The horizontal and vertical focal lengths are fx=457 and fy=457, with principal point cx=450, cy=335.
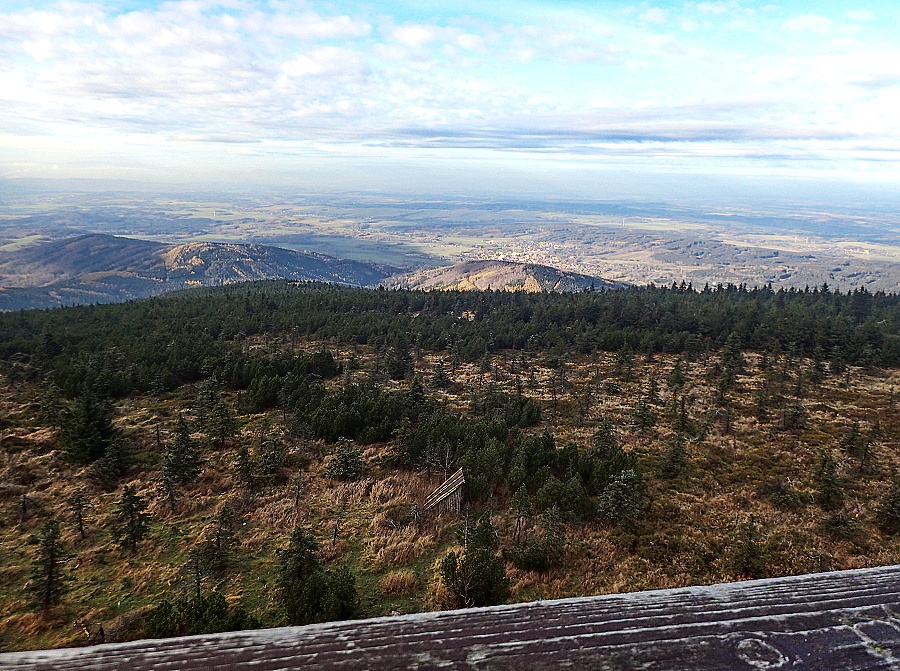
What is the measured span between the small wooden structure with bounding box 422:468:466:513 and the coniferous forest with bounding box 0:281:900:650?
1.83 feet

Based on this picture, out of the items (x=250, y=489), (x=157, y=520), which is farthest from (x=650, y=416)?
(x=157, y=520)

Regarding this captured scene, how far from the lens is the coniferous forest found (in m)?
18.5

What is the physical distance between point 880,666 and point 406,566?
18789 mm

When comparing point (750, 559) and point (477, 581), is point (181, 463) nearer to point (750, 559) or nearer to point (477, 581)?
point (477, 581)

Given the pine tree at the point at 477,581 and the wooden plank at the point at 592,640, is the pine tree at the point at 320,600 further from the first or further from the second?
the wooden plank at the point at 592,640

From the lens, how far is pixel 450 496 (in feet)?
86.1

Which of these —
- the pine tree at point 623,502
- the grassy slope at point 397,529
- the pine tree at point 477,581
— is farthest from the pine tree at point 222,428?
the pine tree at point 623,502

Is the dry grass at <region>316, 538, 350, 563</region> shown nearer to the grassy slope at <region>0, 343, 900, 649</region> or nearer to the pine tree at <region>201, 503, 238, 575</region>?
the grassy slope at <region>0, 343, 900, 649</region>

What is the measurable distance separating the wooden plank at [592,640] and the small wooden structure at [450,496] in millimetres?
20983

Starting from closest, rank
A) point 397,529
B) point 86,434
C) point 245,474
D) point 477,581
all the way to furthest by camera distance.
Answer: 1. point 477,581
2. point 397,529
3. point 245,474
4. point 86,434

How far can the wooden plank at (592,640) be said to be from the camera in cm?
441

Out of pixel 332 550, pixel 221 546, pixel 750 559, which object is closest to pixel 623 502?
pixel 750 559

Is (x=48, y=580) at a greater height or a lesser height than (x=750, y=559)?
lesser

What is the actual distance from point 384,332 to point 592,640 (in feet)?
280
